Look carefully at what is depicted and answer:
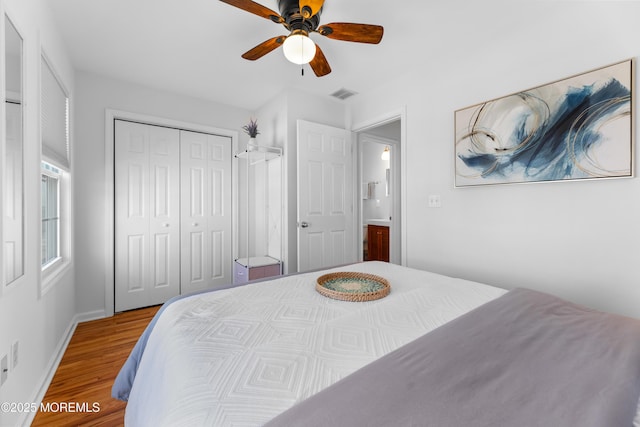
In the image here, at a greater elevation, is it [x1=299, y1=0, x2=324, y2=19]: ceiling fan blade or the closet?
[x1=299, y1=0, x2=324, y2=19]: ceiling fan blade

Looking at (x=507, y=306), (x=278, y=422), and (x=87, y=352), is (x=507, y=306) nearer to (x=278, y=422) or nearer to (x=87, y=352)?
(x=278, y=422)

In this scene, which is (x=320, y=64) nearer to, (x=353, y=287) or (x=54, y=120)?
(x=353, y=287)

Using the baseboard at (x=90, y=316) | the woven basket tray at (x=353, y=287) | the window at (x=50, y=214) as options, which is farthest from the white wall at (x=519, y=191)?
the baseboard at (x=90, y=316)

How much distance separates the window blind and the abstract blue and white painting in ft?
10.3

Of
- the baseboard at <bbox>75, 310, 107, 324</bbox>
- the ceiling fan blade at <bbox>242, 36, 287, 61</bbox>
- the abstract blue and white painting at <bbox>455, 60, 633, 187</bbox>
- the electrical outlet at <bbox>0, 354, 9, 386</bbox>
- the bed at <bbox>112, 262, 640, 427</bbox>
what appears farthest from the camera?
the baseboard at <bbox>75, 310, 107, 324</bbox>

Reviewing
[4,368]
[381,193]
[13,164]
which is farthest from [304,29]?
[381,193]

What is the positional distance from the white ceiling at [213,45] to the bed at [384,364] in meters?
1.98

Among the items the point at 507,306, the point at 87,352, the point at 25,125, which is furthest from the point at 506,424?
the point at 87,352

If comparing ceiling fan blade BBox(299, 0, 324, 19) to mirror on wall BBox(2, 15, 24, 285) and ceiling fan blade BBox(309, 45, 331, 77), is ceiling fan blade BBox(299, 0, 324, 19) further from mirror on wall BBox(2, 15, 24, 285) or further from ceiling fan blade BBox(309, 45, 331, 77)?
mirror on wall BBox(2, 15, 24, 285)

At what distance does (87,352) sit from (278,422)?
246 cm

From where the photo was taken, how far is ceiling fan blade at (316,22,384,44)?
5.55 ft

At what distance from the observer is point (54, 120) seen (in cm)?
205

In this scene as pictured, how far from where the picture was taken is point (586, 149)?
5.63 ft

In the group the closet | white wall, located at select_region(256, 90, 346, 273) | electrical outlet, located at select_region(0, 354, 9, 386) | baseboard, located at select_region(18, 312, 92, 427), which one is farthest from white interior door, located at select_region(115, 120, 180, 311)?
electrical outlet, located at select_region(0, 354, 9, 386)
